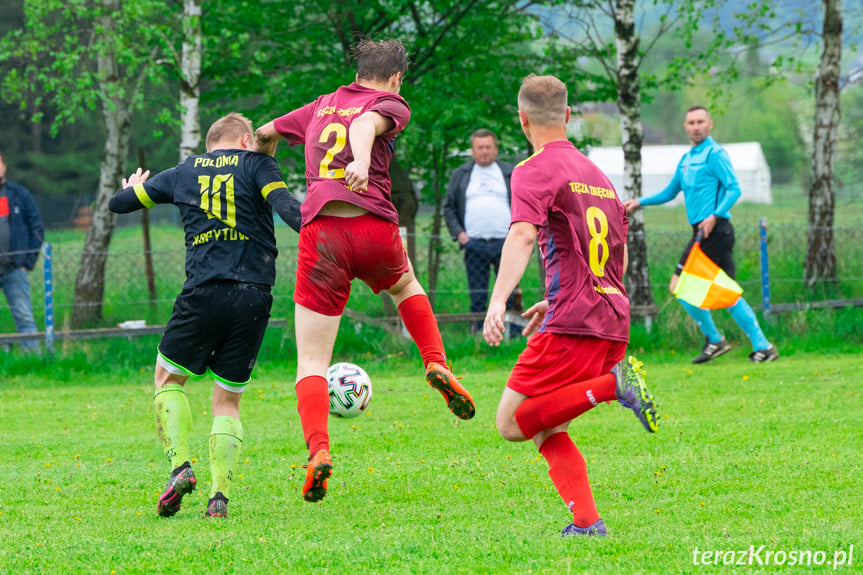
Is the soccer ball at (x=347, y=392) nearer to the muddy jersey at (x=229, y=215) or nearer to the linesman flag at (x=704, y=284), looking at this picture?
the muddy jersey at (x=229, y=215)

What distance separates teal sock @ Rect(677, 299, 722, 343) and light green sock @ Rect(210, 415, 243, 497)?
6.10 meters

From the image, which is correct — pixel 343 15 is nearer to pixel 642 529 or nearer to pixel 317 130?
pixel 317 130

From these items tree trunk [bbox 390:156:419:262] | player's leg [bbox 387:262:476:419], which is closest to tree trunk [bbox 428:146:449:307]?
tree trunk [bbox 390:156:419:262]

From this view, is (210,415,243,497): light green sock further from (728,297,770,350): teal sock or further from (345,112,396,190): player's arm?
(728,297,770,350): teal sock

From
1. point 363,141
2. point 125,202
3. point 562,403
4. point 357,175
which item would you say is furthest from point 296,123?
point 562,403

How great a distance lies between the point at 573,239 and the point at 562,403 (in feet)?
2.33

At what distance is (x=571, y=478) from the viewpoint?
4.39 metres

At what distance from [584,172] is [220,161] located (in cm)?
207

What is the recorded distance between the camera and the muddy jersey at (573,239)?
166 inches

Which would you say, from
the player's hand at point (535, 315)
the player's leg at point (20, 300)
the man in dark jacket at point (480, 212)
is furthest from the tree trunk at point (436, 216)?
the player's hand at point (535, 315)

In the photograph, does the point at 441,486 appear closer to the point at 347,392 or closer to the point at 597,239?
the point at 347,392

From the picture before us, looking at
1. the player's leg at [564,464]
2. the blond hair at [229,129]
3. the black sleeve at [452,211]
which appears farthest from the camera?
the black sleeve at [452,211]

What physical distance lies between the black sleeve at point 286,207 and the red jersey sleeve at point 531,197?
125 cm

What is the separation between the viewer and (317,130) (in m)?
4.93
